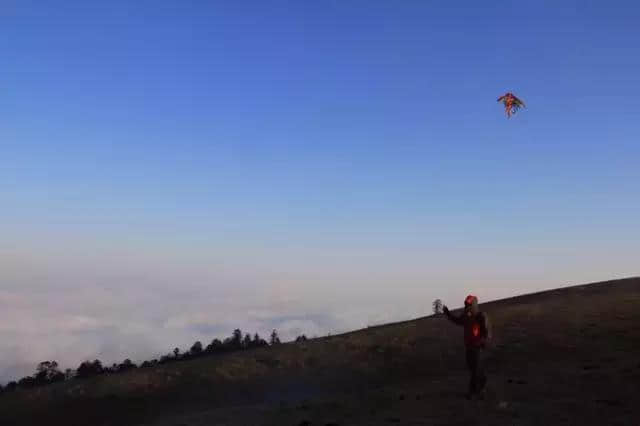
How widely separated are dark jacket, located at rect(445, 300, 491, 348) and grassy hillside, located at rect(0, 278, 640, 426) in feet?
5.90

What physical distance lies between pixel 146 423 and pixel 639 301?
1097 inches

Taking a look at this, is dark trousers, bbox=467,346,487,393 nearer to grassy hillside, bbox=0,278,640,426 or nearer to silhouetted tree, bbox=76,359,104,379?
grassy hillside, bbox=0,278,640,426

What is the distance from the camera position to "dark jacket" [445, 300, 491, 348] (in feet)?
59.7

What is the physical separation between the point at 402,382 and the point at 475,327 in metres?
8.26

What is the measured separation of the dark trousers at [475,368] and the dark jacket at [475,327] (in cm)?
19

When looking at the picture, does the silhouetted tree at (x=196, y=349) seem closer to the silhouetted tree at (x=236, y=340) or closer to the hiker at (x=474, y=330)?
the silhouetted tree at (x=236, y=340)

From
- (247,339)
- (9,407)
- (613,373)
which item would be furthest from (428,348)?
(247,339)

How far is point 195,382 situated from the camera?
30500 millimetres

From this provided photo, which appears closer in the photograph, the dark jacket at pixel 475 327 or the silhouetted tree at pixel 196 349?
the dark jacket at pixel 475 327

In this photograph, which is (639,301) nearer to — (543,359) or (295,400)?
(543,359)

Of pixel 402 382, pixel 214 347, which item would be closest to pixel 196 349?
pixel 214 347

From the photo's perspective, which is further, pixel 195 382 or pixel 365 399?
pixel 195 382

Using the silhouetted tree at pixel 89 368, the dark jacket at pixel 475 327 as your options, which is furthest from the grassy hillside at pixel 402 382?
the silhouetted tree at pixel 89 368

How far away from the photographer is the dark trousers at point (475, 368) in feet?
60.0
